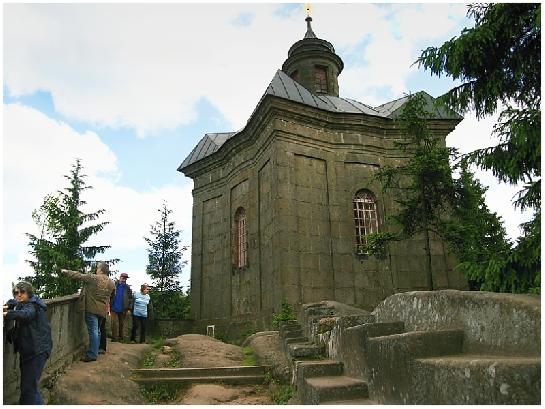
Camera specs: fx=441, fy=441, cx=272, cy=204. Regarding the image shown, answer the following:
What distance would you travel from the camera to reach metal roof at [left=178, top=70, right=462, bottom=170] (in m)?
15.4

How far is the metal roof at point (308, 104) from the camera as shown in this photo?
50.5 feet

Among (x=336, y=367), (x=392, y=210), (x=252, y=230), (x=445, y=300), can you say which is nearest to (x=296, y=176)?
(x=252, y=230)

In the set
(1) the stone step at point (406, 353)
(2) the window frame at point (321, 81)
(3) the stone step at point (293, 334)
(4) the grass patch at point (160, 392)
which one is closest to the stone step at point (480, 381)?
(1) the stone step at point (406, 353)

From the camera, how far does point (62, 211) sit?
22938 mm

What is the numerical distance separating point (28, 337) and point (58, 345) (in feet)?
6.96

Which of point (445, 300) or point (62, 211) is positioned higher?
point (62, 211)

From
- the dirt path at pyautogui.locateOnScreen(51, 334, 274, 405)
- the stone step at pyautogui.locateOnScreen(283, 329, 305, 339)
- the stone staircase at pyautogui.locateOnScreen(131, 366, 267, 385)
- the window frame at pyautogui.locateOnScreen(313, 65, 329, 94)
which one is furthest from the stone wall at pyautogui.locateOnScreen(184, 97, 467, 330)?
the window frame at pyautogui.locateOnScreen(313, 65, 329, 94)

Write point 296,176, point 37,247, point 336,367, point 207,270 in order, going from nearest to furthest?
point 336,367
point 296,176
point 207,270
point 37,247

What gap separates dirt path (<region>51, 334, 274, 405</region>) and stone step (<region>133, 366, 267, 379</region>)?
327mm

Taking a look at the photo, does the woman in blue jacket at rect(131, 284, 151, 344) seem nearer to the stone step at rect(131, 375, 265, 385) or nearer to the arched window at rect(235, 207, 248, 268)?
the stone step at rect(131, 375, 265, 385)

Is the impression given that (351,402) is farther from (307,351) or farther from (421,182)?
(421,182)

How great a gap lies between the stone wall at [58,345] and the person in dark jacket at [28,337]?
7.9 inches

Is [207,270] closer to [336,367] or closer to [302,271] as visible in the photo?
[302,271]

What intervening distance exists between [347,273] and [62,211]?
16122 millimetres
